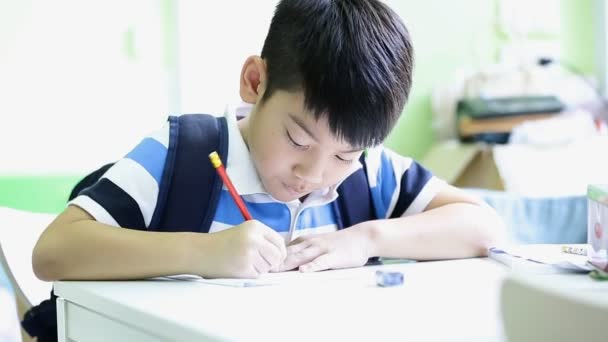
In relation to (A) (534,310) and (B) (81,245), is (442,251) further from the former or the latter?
(A) (534,310)

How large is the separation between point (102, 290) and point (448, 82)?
8.04 ft

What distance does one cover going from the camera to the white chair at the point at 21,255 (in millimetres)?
1175

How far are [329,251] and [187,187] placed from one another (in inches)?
8.0

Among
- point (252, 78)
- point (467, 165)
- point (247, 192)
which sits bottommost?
point (467, 165)

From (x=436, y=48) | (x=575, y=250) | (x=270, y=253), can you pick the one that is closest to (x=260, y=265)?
(x=270, y=253)

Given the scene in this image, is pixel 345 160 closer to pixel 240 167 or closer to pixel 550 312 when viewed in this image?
pixel 240 167

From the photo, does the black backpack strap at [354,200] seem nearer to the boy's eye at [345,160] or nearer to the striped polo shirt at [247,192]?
the striped polo shirt at [247,192]

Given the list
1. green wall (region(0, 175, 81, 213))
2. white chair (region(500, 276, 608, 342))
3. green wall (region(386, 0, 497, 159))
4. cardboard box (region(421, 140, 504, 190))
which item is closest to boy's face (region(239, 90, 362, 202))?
white chair (region(500, 276, 608, 342))

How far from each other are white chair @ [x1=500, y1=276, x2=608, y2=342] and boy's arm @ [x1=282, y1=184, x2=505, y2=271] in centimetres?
55

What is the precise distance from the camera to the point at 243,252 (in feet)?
2.78

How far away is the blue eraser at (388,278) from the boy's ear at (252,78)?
0.35 metres

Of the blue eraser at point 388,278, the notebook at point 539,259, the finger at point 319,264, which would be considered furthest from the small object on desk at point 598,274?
the finger at point 319,264

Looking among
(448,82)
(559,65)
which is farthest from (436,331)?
(559,65)

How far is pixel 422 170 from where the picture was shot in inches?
47.6
